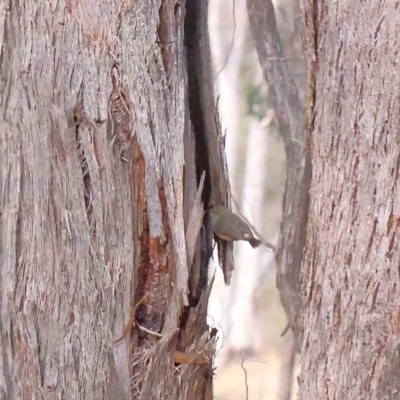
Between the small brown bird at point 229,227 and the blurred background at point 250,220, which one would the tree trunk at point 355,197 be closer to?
the small brown bird at point 229,227

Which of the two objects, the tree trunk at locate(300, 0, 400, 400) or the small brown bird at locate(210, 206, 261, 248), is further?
the small brown bird at locate(210, 206, 261, 248)

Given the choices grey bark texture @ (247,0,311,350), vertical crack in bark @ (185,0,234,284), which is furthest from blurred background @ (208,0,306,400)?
vertical crack in bark @ (185,0,234,284)

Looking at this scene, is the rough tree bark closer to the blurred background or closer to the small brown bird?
the small brown bird

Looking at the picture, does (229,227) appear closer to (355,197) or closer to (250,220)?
(355,197)

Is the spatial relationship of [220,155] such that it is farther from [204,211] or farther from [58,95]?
[58,95]

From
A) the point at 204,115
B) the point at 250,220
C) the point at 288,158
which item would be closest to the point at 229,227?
the point at 204,115
